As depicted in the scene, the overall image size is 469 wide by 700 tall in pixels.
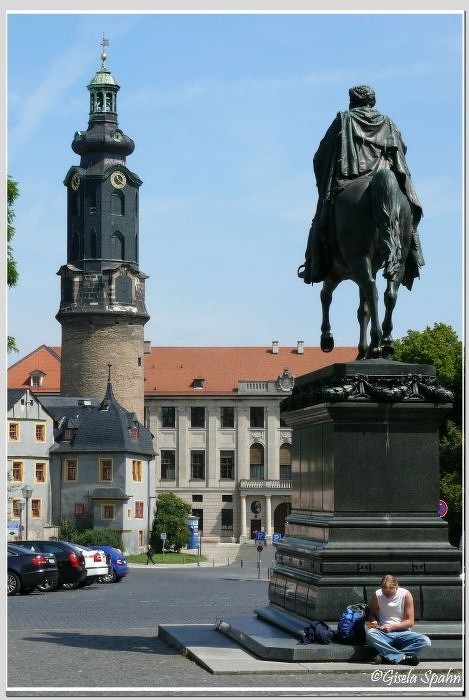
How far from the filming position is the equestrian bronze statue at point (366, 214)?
15.3 m

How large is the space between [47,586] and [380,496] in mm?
24969

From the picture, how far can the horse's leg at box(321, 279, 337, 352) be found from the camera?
16.6m

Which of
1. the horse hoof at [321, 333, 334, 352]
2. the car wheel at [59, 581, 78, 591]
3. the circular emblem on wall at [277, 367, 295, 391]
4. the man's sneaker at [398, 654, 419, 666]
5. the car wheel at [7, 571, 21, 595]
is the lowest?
the car wheel at [59, 581, 78, 591]

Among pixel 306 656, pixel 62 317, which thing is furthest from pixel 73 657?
pixel 62 317

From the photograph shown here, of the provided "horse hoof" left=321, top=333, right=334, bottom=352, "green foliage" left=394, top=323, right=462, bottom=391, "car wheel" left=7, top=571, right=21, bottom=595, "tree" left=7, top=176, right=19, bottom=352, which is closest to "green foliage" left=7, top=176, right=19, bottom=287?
"tree" left=7, top=176, right=19, bottom=352

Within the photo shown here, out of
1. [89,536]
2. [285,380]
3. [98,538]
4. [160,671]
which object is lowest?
[98,538]

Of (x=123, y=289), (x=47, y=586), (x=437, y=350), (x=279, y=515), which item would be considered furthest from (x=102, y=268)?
(x=47, y=586)

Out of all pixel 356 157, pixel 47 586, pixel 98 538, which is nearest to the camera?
pixel 356 157

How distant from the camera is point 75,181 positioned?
124875 millimetres

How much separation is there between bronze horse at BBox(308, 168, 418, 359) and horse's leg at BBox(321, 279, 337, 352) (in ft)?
2.32

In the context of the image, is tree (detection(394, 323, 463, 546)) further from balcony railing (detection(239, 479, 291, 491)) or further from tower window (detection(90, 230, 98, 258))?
balcony railing (detection(239, 479, 291, 491))

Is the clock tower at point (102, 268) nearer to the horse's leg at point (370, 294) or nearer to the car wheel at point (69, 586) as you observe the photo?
the car wheel at point (69, 586)

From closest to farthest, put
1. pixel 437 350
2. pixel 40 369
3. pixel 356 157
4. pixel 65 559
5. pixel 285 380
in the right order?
pixel 356 157 < pixel 65 559 < pixel 437 350 < pixel 285 380 < pixel 40 369

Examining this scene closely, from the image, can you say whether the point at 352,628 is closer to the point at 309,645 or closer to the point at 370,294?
the point at 309,645
